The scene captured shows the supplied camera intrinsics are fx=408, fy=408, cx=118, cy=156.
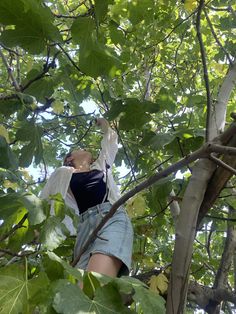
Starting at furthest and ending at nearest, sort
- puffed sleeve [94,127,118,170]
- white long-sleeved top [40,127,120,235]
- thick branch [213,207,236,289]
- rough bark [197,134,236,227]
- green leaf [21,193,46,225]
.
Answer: puffed sleeve [94,127,118,170], thick branch [213,207,236,289], white long-sleeved top [40,127,120,235], rough bark [197,134,236,227], green leaf [21,193,46,225]

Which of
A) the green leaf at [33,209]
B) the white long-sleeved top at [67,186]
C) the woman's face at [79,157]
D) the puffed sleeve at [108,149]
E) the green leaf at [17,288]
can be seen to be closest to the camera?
the green leaf at [17,288]

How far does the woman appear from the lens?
1.82 m

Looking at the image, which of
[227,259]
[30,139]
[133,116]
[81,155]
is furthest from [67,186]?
[227,259]

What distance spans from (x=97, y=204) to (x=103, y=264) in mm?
455

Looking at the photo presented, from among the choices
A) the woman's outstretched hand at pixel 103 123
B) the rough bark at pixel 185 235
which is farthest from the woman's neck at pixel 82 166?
the rough bark at pixel 185 235

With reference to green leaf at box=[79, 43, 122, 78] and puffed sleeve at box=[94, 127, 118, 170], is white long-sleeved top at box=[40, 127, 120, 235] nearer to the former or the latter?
puffed sleeve at box=[94, 127, 118, 170]

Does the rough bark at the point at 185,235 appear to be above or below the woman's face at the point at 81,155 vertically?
below

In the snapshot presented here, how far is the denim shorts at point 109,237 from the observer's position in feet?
6.00

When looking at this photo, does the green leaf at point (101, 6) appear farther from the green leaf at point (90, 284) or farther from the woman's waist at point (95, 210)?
the woman's waist at point (95, 210)

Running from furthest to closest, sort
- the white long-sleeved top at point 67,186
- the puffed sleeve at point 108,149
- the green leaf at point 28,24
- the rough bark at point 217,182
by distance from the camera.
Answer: the puffed sleeve at point 108,149, the white long-sleeved top at point 67,186, the rough bark at point 217,182, the green leaf at point 28,24

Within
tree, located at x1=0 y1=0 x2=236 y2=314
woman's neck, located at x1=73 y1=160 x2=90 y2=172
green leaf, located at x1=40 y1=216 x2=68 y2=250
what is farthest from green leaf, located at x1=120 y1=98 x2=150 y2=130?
woman's neck, located at x1=73 y1=160 x2=90 y2=172

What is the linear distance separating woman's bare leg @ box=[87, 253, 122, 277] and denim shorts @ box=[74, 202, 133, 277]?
0.02m

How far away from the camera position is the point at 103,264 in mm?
1788

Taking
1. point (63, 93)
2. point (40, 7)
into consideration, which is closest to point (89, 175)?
point (40, 7)
